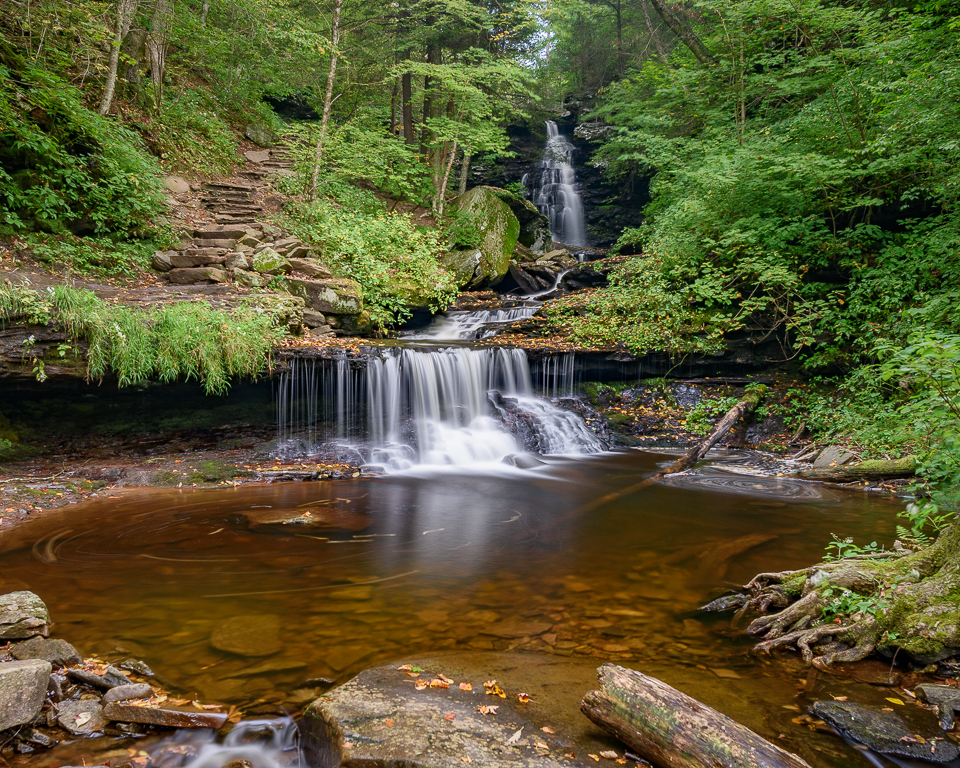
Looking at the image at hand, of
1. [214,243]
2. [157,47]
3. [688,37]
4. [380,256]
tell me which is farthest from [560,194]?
[214,243]

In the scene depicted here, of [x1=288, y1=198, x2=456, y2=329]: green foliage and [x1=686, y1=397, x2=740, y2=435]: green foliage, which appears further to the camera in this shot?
[x1=288, y1=198, x2=456, y2=329]: green foliage

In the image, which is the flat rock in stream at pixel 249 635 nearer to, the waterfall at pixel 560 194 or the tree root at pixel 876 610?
the tree root at pixel 876 610

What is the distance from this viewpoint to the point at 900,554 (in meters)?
3.85

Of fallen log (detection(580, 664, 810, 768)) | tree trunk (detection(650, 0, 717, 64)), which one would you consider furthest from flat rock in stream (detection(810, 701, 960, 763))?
tree trunk (detection(650, 0, 717, 64))

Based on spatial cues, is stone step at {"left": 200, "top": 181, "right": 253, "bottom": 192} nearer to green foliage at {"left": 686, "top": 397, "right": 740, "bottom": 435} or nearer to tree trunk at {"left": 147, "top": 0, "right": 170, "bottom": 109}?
tree trunk at {"left": 147, "top": 0, "right": 170, "bottom": 109}

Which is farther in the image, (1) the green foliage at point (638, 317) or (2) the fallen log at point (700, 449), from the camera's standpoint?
(1) the green foliage at point (638, 317)

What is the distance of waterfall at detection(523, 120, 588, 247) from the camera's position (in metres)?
21.4

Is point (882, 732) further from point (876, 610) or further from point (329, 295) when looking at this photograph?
point (329, 295)

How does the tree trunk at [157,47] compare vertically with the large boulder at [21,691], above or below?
above

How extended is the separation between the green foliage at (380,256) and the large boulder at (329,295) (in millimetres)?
648

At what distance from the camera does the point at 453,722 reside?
2521mm

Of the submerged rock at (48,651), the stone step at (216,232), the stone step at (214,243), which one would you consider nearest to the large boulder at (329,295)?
the stone step at (214,243)

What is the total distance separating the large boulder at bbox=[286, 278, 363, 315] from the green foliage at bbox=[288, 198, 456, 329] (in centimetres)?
65

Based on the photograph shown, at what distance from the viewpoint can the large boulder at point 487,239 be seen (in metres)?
15.5
